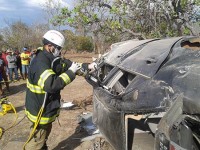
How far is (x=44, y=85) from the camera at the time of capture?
354 centimetres

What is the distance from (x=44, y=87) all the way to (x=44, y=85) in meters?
0.03

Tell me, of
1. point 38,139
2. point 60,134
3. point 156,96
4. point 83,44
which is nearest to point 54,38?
point 38,139

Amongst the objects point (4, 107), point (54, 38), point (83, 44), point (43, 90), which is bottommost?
point (83, 44)

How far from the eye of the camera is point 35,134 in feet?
12.7

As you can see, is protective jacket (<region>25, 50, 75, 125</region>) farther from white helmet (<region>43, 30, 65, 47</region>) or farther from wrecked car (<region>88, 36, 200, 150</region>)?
wrecked car (<region>88, 36, 200, 150</region>)

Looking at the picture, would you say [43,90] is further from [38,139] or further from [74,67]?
Result: [38,139]

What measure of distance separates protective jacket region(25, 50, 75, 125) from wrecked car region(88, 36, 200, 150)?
1.84ft

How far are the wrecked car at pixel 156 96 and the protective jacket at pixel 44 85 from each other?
1.84ft

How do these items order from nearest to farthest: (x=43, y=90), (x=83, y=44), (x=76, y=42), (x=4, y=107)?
1. (x=43, y=90)
2. (x=4, y=107)
3. (x=76, y=42)
4. (x=83, y=44)

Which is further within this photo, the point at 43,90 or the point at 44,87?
the point at 43,90

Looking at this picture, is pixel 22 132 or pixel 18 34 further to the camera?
pixel 18 34

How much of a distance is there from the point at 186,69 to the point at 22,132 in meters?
4.07

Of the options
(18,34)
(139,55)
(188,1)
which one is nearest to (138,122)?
(139,55)

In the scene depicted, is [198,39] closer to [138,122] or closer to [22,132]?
[138,122]
